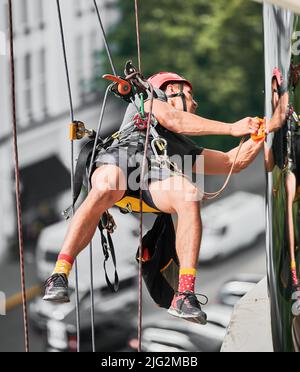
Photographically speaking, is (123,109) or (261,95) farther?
(261,95)

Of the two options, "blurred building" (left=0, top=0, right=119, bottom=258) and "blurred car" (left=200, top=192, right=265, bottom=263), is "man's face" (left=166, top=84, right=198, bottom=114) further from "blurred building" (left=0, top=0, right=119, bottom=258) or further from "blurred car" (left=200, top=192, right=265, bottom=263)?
"blurred car" (left=200, top=192, right=265, bottom=263)

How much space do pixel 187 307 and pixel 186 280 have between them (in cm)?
10

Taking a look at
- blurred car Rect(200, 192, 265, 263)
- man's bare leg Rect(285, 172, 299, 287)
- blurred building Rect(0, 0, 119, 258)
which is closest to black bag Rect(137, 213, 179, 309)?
blurred car Rect(200, 192, 265, 263)

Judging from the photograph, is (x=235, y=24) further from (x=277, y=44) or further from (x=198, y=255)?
(x=198, y=255)

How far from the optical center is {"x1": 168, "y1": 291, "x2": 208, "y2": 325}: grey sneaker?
4.55 meters

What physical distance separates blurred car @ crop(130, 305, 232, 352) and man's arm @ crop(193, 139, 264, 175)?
52 cm

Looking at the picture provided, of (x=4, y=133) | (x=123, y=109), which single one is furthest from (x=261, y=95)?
(x=4, y=133)

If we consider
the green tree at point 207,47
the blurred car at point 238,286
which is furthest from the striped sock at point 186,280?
the green tree at point 207,47

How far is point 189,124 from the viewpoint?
457 centimetres

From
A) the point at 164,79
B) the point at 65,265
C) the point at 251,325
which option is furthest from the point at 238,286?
the point at 164,79

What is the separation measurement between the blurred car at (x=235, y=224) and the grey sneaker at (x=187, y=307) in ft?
0.91
